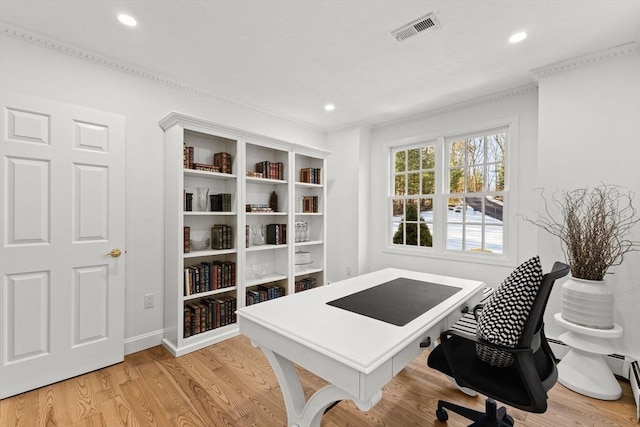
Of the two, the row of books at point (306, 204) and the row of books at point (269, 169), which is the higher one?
the row of books at point (269, 169)

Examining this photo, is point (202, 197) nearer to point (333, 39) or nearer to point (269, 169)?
point (269, 169)

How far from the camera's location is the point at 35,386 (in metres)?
2.10

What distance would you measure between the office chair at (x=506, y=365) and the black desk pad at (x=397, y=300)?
0.22 meters

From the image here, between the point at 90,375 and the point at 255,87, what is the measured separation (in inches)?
113

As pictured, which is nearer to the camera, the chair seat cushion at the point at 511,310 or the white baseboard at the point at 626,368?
the chair seat cushion at the point at 511,310

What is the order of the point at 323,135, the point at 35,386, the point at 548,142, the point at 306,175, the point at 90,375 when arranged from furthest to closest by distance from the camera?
the point at 323,135, the point at 306,175, the point at 548,142, the point at 90,375, the point at 35,386

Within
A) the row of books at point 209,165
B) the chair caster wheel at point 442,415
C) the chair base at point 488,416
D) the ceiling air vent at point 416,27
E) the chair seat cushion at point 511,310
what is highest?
the ceiling air vent at point 416,27

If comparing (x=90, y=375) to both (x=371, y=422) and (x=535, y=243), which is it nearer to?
(x=371, y=422)

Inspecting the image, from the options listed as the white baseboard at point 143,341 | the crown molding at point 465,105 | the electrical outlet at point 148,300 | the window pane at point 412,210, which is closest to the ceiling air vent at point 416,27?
the crown molding at point 465,105

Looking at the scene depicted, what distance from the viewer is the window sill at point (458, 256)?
3.19 m

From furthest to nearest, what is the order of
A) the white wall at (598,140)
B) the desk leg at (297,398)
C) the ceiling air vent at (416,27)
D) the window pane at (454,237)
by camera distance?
the window pane at (454,237) < the white wall at (598,140) < the ceiling air vent at (416,27) < the desk leg at (297,398)

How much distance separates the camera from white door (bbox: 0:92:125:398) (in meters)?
2.03

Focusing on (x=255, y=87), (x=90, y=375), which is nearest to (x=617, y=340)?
(x=255, y=87)

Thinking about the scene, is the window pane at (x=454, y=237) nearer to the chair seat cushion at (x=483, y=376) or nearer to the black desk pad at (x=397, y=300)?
the black desk pad at (x=397, y=300)
